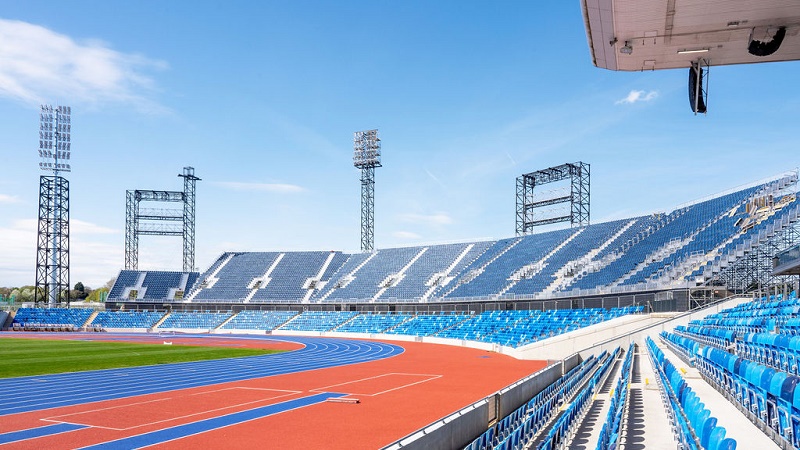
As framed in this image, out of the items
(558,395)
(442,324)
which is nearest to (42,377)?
(558,395)

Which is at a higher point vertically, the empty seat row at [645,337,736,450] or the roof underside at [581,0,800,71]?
the roof underside at [581,0,800,71]

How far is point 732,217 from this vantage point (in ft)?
109

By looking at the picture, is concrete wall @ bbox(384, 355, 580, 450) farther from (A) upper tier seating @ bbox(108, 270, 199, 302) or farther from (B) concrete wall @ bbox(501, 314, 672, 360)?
(A) upper tier seating @ bbox(108, 270, 199, 302)

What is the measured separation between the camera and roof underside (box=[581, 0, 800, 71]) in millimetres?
6996

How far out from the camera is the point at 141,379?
2073 cm

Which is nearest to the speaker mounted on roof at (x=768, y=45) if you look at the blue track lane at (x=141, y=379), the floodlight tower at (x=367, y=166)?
the blue track lane at (x=141, y=379)

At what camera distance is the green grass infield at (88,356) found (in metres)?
24.0

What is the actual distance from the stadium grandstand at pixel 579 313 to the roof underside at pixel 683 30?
4.25 m

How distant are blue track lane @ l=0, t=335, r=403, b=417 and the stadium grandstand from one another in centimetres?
1065

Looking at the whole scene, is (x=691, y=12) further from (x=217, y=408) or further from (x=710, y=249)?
(x=710, y=249)

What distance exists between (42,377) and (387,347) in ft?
66.4

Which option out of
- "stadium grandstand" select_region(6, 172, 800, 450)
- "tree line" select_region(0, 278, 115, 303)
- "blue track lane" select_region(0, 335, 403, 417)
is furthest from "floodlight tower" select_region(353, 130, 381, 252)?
"tree line" select_region(0, 278, 115, 303)

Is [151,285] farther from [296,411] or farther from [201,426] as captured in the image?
[201,426]

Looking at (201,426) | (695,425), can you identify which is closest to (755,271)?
(695,425)
